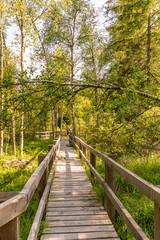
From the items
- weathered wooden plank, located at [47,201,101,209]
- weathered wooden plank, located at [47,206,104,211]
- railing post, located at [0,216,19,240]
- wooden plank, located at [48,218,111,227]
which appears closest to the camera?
railing post, located at [0,216,19,240]

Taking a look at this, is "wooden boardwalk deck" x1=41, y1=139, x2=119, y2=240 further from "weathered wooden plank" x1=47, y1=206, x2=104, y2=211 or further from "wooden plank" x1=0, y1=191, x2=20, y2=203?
"wooden plank" x1=0, y1=191, x2=20, y2=203

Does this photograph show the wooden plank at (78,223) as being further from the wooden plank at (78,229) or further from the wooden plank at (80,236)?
the wooden plank at (80,236)

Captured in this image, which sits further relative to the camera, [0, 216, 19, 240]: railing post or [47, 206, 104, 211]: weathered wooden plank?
[47, 206, 104, 211]: weathered wooden plank

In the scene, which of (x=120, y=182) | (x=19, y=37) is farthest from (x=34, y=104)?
(x=19, y=37)

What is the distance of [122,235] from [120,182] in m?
3.00

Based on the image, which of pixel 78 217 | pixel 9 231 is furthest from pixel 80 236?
pixel 9 231

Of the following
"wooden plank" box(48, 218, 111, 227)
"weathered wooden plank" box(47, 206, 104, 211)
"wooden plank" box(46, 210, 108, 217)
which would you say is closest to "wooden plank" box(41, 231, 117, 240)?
"wooden plank" box(48, 218, 111, 227)

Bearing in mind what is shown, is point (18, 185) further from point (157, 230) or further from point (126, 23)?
point (126, 23)

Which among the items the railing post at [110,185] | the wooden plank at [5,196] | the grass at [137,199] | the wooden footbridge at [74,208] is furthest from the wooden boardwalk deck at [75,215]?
the wooden plank at [5,196]

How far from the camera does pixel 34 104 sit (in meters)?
5.80

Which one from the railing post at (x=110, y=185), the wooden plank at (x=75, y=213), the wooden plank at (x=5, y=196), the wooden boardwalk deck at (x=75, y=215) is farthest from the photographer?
the wooden plank at (x=75, y=213)

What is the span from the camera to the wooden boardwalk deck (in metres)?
2.91

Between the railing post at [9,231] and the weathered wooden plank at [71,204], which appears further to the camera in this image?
the weathered wooden plank at [71,204]

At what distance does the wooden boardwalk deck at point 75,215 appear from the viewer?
291cm
